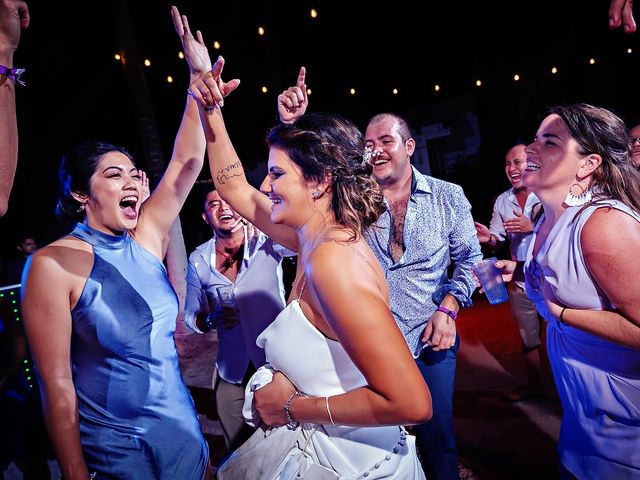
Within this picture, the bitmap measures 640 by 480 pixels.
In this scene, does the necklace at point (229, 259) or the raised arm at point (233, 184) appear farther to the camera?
the necklace at point (229, 259)

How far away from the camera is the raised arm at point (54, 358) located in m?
1.63

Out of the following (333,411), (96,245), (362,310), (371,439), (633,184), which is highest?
(96,245)

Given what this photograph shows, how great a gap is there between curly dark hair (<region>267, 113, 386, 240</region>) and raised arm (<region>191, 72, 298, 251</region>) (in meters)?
0.49

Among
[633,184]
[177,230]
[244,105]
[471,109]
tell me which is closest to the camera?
[633,184]

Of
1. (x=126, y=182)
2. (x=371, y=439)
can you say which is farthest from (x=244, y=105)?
(x=371, y=439)

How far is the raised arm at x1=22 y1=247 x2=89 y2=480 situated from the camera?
1627mm

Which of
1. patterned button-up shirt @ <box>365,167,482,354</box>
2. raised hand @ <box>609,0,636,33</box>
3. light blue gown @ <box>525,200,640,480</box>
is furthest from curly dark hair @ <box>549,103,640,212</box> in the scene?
patterned button-up shirt @ <box>365,167,482,354</box>

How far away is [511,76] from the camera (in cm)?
1305

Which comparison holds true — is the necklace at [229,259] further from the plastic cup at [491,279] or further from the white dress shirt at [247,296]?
the plastic cup at [491,279]

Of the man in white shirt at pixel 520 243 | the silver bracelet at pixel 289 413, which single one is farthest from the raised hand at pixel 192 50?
the man in white shirt at pixel 520 243

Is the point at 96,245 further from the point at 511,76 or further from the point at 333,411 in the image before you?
the point at 511,76

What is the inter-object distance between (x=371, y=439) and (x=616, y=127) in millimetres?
1965

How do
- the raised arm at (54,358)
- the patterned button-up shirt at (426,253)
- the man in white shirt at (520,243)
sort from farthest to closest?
the man in white shirt at (520,243) < the patterned button-up shirt at (426,253) < the raised arm at (54,358)

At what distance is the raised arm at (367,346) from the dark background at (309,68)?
729cm
